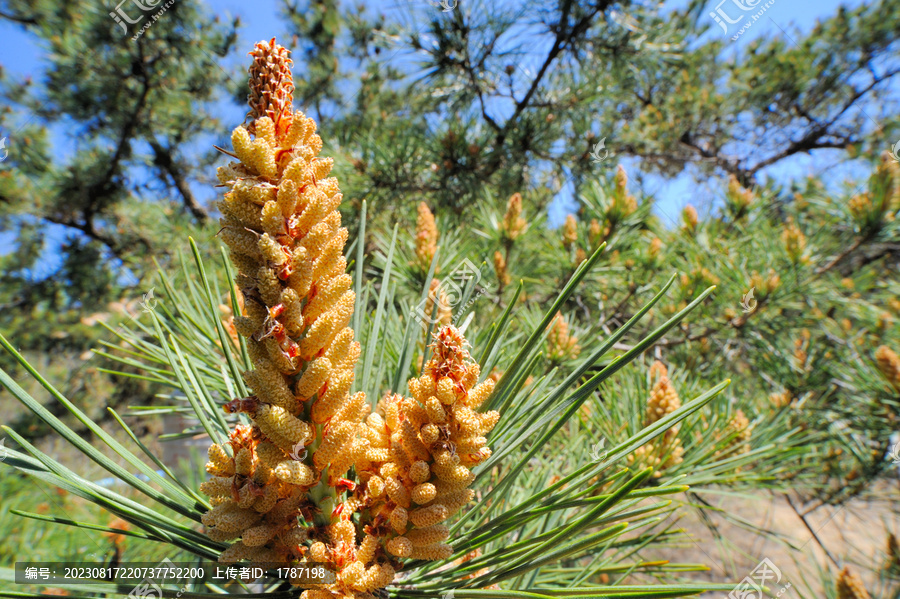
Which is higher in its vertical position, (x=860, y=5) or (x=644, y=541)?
(x=860, y=5)

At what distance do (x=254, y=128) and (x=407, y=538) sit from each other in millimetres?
332

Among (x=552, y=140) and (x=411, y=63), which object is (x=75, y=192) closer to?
(x=411, y=63)

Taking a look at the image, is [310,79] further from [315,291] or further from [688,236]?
[315,291]

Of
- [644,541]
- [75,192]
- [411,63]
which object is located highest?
[75,192]

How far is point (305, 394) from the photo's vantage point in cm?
32

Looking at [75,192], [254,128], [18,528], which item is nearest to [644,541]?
[254,128]

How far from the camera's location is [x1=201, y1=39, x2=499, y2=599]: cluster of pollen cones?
12.2 inches

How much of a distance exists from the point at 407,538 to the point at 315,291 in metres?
0.20

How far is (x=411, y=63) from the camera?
5.73ft

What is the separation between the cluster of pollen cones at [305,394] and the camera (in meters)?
0.31

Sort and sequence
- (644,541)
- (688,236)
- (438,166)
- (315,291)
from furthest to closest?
(438,166)
(688,236)
(644,541)
(315,291)

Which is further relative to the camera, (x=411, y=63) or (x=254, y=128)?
(x=411, y=63)

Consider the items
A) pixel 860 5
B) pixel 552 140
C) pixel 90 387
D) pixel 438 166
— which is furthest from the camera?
pixel 860 5

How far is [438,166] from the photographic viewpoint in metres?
1.56
